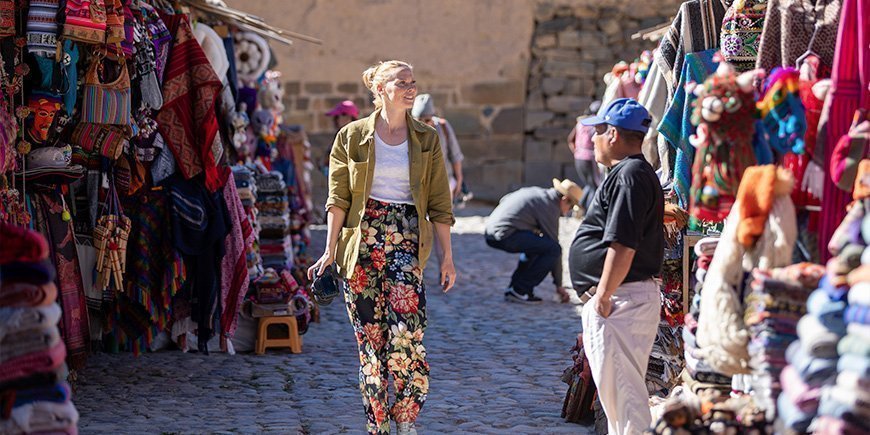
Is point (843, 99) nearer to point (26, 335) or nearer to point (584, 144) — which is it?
point (26, 335)

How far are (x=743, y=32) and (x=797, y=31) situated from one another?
0.91 metres

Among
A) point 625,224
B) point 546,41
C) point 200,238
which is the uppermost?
point 546,41

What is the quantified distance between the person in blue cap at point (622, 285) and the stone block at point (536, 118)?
13167 millimetres

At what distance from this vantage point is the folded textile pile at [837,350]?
3.20 metres

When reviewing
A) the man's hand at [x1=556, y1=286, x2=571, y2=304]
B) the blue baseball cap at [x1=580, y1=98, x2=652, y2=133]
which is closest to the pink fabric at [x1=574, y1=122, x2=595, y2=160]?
the man's hand at [x1=556, y1=286, x2=571, y2=304]

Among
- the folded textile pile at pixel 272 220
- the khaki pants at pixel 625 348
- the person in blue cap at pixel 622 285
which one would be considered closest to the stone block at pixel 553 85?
the folded textile pile at pixel 272 220

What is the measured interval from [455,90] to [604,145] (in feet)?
42.7

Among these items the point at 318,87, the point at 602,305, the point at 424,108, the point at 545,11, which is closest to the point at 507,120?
the point at 545,11

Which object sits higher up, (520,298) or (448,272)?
(448,272)

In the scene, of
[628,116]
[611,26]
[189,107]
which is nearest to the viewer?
[628,116]

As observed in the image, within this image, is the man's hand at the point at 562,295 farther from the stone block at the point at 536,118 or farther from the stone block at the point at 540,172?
the stone block at the point at 536,118

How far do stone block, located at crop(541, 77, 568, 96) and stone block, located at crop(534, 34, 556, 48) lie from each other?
0.48m

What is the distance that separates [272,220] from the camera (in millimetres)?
8773

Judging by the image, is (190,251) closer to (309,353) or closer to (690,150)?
(309,353)
